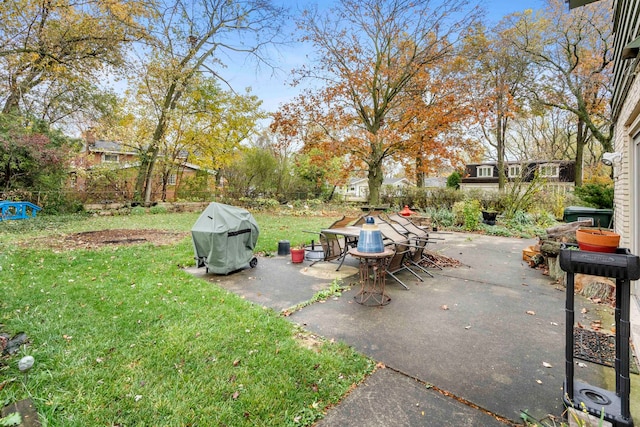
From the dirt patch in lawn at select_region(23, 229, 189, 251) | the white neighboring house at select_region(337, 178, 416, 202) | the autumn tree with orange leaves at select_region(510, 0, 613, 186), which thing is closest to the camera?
the dirt patch in lawn at select_region(23, 229, 189, 251)

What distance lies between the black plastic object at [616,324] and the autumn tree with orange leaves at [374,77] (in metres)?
10.4

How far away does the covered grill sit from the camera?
476 cm

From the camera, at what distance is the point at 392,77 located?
1199 centimetres

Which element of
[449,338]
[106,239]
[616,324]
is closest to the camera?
[616,324]

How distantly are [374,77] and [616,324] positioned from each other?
12182 mm

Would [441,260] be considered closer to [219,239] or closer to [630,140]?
[630,140]

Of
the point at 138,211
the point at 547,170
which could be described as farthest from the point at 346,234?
the point at 547,170

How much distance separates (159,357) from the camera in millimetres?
2486

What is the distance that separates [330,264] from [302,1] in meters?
11.5

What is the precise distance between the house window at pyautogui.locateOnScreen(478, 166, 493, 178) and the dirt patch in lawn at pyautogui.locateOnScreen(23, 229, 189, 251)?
26792 millimetres

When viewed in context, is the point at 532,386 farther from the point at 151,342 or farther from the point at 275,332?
the point at 151,342

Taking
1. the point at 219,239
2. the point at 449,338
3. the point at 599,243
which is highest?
the point at 599,243

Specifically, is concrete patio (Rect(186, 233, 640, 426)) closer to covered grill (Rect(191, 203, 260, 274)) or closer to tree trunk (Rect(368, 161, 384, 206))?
covered grill (Rect(191, 203, 260, 274))

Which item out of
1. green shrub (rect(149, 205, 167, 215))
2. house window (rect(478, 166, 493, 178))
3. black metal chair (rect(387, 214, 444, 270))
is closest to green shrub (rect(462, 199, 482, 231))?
black metal chair (rect(387, 214, 444, 270))
